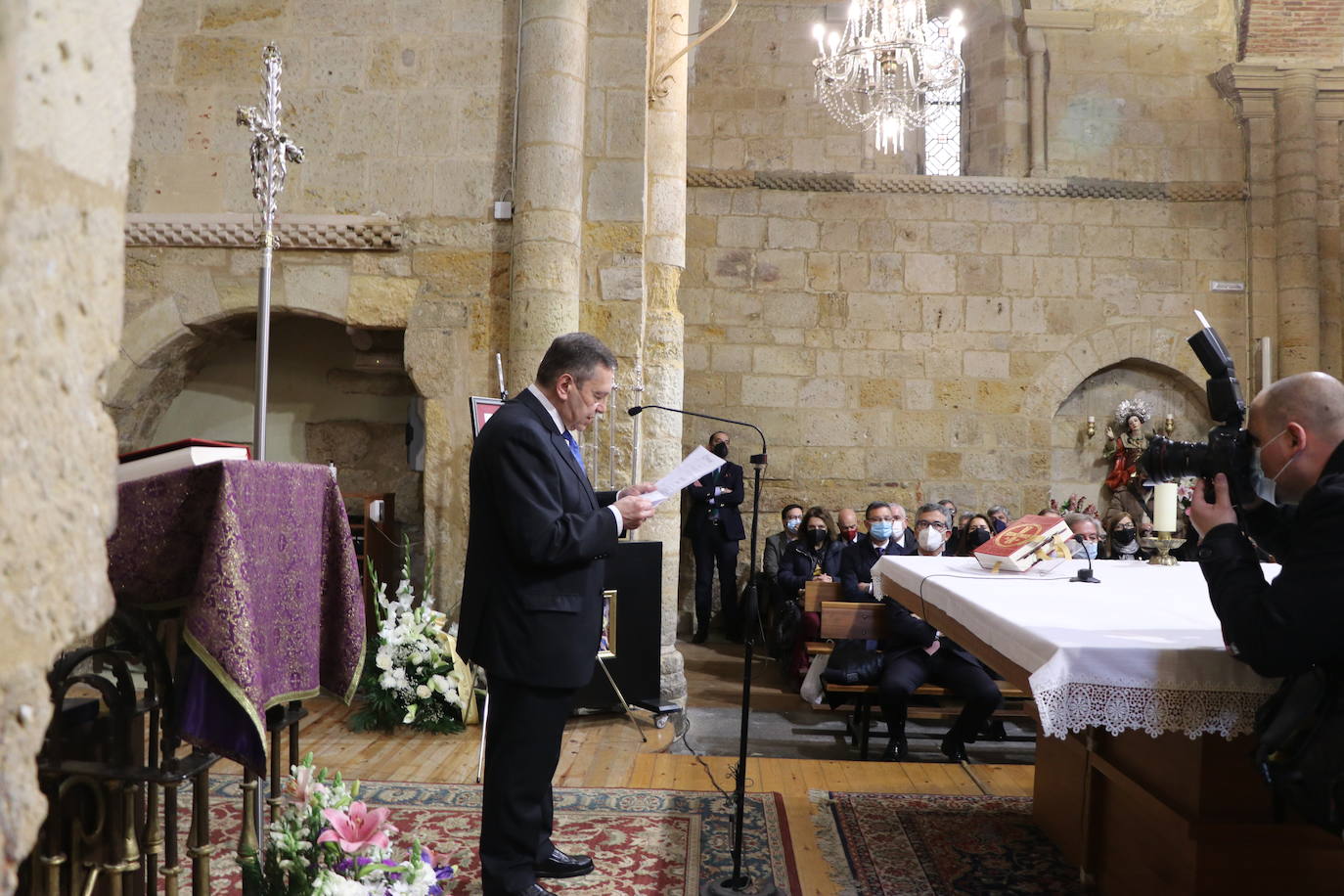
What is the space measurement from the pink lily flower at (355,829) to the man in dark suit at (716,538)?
697 centimetres

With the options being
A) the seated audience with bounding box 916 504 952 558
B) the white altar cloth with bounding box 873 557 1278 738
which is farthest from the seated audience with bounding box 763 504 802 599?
the white altar cloth with bounding box 873 557 1278 738

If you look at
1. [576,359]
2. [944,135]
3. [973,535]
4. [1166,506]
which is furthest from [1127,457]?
[576,359]

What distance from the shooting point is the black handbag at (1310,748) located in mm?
1923

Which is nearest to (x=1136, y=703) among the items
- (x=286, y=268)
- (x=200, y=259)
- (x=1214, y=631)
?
(x=1214, y=631)

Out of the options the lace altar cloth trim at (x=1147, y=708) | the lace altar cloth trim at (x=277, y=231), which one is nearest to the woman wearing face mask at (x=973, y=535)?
the lace altar cloth trim at (x=277, y=231)

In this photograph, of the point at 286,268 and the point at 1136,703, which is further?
the point at 286,268

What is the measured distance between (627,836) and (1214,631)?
198 centimetres

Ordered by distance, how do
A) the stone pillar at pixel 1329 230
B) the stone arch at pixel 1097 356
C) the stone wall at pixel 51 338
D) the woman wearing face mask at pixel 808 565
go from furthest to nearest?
the stone arch at pixel 1097 356 < the stone pillar at pixel 1329 230 < the woman wearing face mask at pixel 808 565 < the stone wall at pixel 51 338

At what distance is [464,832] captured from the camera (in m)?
3.50

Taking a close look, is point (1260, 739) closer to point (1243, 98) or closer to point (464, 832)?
point (464, 832)

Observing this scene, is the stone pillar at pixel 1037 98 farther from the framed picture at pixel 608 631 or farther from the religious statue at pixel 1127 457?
the framed picture at pixel 608 631

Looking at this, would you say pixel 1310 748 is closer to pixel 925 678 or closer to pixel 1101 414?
pixel 925 678

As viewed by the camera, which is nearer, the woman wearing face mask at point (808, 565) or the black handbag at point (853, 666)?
the black handbag at point (853, 666)

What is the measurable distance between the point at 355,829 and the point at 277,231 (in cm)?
443
